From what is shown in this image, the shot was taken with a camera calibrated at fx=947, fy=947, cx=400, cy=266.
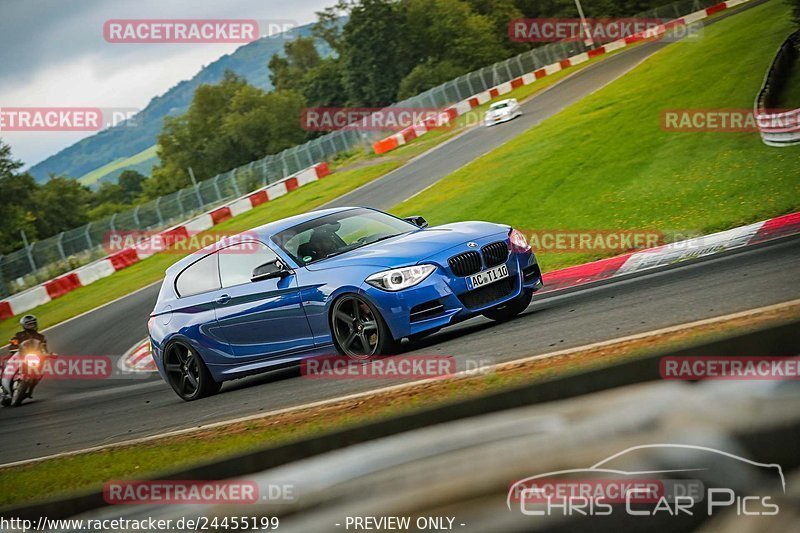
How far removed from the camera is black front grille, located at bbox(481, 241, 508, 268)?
29.0 feet

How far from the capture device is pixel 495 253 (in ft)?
29.3

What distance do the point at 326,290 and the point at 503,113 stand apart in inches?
1245

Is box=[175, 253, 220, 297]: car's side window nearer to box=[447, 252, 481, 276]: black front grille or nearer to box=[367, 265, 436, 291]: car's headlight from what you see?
box=[367, 265, 436, 291]: car's headlight

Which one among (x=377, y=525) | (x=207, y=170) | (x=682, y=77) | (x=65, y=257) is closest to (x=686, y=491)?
(x=377, y=525)

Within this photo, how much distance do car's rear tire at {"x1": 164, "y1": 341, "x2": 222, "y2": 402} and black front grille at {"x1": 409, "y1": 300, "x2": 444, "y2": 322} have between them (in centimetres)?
322

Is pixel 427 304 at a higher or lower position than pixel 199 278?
lower

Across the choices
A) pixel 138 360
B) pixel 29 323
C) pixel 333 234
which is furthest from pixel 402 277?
pixel 29 323

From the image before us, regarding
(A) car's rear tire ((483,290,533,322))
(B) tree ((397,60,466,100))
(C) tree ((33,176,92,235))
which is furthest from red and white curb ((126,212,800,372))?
(C) tree ((33,176,92,235))

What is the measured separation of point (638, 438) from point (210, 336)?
7.35 m

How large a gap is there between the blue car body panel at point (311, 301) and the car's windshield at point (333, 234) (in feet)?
0.38

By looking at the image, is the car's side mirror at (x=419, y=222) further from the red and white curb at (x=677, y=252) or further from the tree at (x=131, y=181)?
the tree at (x=131, y=181)

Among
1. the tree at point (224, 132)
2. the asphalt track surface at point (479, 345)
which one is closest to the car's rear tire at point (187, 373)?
the asphalt track surface at point (479, 345)

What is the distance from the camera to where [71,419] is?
11789 millimetres

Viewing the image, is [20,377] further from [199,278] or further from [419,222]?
[419,222]
